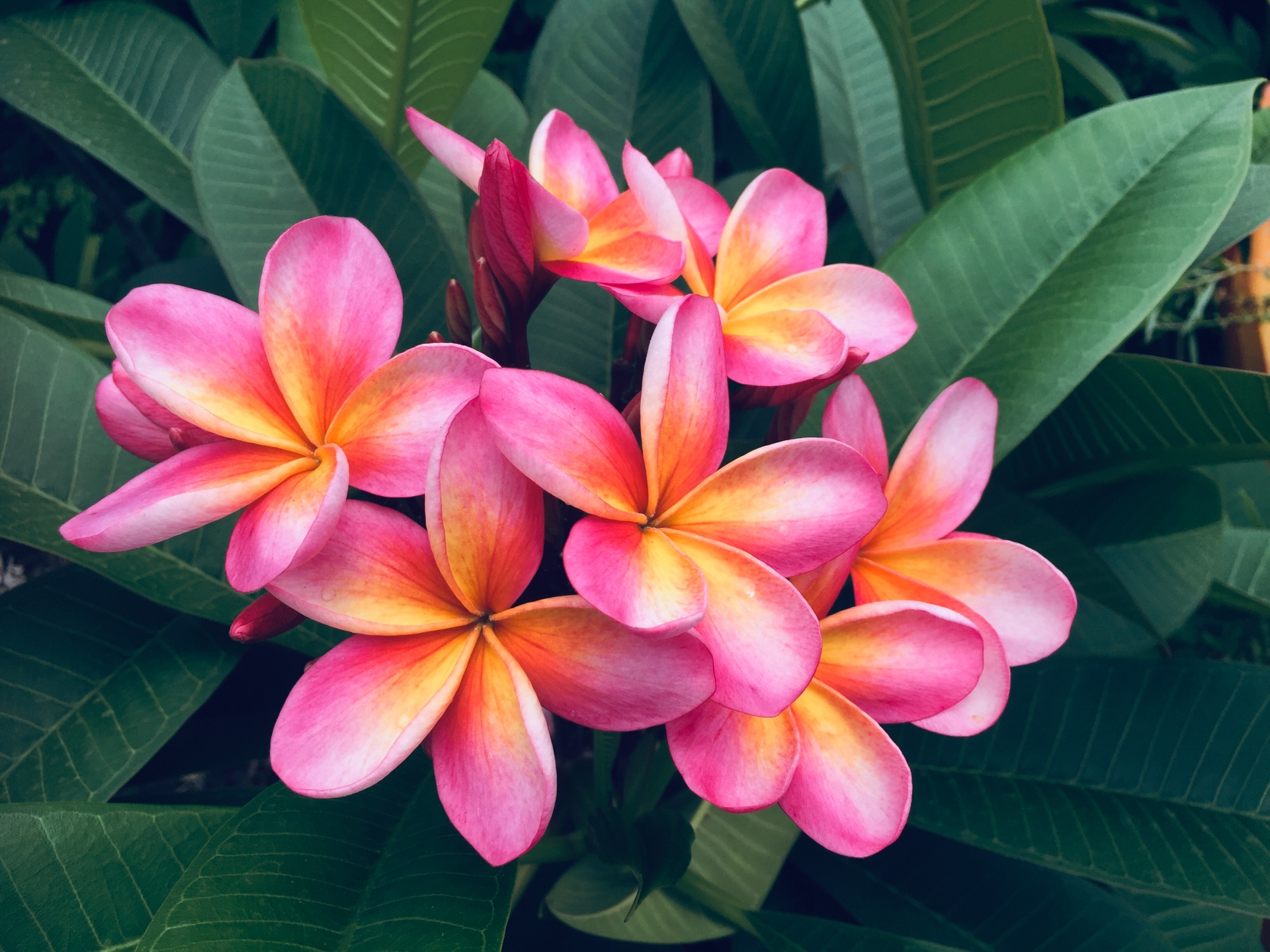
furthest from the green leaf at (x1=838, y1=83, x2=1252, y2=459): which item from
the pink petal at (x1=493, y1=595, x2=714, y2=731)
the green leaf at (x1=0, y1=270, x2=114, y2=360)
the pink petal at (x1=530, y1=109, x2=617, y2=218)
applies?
the green leaf at (x1=0, y1=270, x2=114, y2=360)

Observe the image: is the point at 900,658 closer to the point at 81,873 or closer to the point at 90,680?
the point at 81,873

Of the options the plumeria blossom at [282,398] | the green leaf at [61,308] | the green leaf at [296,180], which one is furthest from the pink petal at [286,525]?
the green leaf at [61,308]

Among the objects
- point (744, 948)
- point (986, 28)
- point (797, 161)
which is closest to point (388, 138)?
point (797, 161)

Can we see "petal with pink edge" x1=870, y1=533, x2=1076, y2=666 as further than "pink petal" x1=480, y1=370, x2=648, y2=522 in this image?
Yes

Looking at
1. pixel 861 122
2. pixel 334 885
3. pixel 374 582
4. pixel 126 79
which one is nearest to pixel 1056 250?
pixel 861 122

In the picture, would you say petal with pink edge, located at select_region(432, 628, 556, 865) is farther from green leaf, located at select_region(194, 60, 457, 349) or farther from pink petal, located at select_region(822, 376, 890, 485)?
green leaf, located at select_region(194, 60, 457, 349)

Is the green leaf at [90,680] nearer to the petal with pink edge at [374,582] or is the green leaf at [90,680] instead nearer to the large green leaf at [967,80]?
the petal with pink edge at [374,582]
